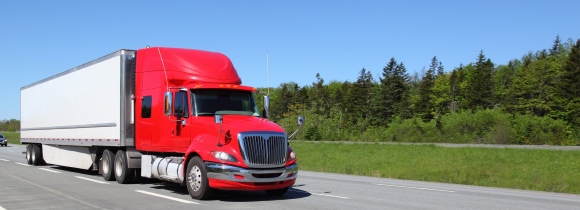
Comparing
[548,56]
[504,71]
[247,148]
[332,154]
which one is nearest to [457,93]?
[504,71]

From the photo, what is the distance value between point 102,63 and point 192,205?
25.2 ft

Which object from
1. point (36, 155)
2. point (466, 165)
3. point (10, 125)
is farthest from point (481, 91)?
point (10, 125)

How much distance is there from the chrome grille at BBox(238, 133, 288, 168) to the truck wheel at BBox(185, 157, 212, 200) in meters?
0.98

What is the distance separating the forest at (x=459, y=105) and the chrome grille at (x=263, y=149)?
151 ft

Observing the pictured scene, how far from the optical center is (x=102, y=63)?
16578mm

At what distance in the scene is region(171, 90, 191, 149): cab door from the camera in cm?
1226

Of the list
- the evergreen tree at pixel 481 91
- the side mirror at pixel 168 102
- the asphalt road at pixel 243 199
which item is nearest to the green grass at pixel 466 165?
the asphalt road at pixel 243 199

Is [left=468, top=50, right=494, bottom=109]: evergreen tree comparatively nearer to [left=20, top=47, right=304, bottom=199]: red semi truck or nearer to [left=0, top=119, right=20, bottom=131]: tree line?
[left=20, top=47, right=304, bottom=199]: red semi truck

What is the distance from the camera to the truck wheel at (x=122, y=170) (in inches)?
592

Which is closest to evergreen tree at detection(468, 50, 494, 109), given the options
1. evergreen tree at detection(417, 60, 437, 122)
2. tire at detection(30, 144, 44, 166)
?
evergreen tree at detection(417, 60, 437, 122)

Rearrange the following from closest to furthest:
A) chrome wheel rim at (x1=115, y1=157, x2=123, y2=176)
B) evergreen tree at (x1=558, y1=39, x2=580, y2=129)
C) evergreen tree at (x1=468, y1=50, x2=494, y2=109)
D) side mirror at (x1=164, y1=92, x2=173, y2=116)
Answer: side mirror at (x1=164, y1=92, x2=173, y2=116)
chrome wheel rim at (x1=115, y1=157, x2=123, y2=176)
evergreen tree at (x1=558, y1=39, x2=580, y2=129)
evergreen tree at (x1=468, y1=50, x2=494, y2=109)

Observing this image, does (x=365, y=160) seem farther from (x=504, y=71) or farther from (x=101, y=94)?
(x=504, y=71)

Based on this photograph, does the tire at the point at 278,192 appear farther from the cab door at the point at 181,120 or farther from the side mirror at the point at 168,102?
the side mirror at the point at 168,102

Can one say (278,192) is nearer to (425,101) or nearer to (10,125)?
(425,101)
